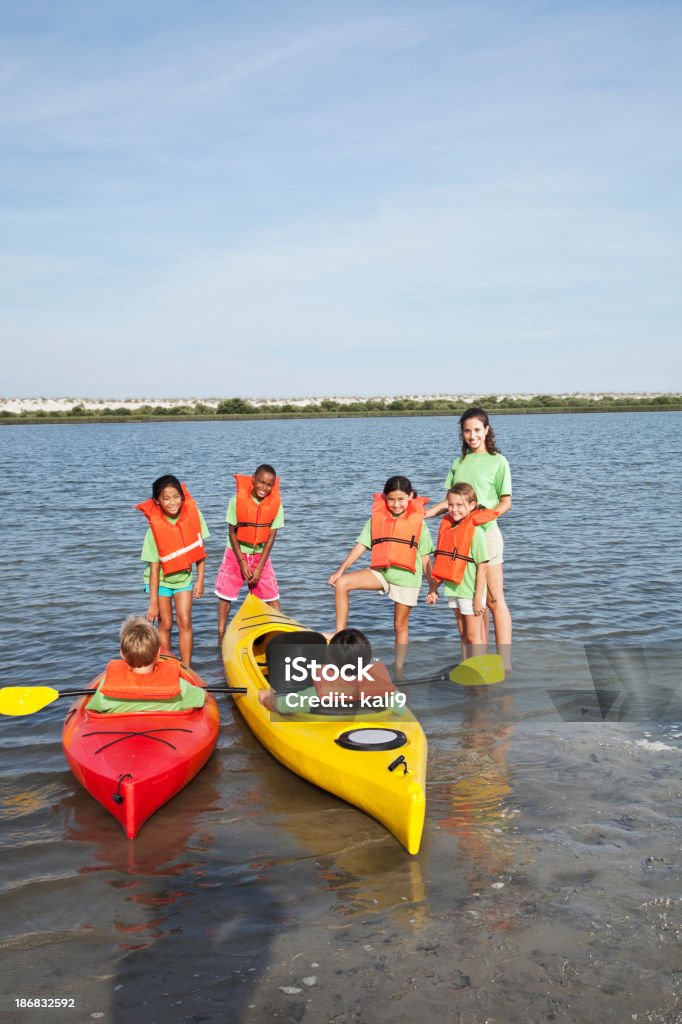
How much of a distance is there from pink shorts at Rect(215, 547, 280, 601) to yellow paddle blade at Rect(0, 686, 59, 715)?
2.22 m

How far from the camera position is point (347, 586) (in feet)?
22.4

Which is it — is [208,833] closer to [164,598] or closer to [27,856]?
[27,856]

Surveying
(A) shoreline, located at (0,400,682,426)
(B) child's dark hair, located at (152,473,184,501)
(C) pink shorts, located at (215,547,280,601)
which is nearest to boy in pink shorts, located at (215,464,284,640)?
(C) pink shorts, located at (215,547,280,601)

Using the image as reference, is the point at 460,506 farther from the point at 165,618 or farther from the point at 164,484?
the point at 165,618

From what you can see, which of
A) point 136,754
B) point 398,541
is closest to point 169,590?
point 398,541

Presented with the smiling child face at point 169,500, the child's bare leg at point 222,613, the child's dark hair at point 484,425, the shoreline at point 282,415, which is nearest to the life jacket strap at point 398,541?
the child's dark hair at point 484,425

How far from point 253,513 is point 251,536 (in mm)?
228

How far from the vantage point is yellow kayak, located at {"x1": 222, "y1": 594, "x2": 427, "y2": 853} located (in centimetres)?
457

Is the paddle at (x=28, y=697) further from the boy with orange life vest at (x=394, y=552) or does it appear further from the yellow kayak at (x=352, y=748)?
Result: the boy with orange life vest at (x=394, y=552)

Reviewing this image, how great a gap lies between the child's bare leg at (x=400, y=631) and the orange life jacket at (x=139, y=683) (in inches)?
83.0

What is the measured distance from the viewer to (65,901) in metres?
4.20

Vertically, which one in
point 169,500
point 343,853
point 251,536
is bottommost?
point 343,853

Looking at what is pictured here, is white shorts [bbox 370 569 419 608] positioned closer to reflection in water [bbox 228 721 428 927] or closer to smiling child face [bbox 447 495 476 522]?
smiling child face [bbox 447 495 476 522]

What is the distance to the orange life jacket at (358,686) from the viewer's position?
550 cm
